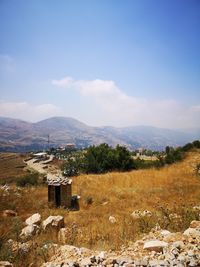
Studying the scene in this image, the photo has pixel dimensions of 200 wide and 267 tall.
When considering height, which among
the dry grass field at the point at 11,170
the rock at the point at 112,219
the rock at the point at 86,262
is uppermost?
the rock at the point at 86,262

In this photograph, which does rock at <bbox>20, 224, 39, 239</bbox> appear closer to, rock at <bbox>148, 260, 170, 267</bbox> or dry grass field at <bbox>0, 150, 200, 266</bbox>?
dry grass field at <bbox>0, 150, 200, 266</bbox>

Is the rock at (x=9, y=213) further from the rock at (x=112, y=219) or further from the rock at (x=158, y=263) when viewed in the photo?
the rock at (x=158, y=263)

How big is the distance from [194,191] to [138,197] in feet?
10.5

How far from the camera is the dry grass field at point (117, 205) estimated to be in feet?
23.6

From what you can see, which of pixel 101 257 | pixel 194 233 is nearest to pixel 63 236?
pixel 101 257

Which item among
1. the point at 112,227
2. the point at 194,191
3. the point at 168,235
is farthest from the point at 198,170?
the point at 168,235

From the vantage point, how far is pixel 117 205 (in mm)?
11641

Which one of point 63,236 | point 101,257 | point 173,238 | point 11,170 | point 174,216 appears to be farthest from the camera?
point 11,170

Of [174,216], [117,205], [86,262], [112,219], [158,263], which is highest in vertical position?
[158,263]

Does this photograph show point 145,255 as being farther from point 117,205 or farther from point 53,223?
point 117,205

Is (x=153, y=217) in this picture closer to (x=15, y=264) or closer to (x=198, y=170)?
(x=15, y=264)

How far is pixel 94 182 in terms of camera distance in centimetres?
1641

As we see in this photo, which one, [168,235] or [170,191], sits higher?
[168,235]

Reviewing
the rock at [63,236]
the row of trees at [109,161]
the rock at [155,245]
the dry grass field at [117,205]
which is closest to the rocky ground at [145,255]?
the rock at [155,245]
